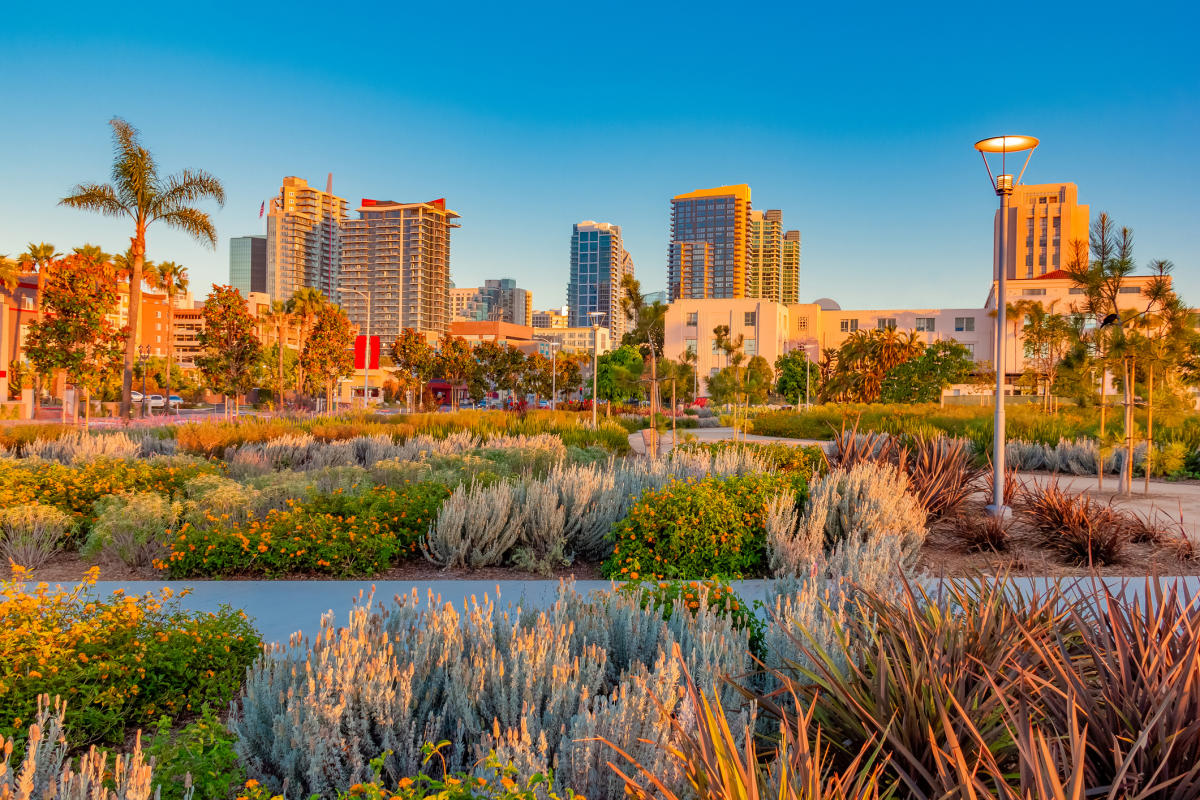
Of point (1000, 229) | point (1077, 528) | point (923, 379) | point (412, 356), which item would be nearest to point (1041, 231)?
point (923, 379)

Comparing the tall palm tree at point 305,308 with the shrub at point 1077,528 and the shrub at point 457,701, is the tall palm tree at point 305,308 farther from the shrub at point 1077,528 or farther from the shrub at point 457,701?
the shrub at point 457,701

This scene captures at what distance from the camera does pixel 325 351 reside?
46.4 metres

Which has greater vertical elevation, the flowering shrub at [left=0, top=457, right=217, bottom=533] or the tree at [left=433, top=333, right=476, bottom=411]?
the tree at [left=433, top=333, right=476, bottom=411]

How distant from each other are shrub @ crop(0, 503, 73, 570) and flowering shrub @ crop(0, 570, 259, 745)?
356 centimetres

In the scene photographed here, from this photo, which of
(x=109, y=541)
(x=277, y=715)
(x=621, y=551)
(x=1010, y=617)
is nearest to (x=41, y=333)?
(x=109, y=541)

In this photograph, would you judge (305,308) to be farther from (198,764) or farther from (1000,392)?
(198,764)

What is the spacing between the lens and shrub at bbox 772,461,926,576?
662cm

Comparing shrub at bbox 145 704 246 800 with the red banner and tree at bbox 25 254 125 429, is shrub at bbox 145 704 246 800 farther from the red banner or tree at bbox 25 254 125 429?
the red banner

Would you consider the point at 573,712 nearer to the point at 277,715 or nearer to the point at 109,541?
the point at 277,715

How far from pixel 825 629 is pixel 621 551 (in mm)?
3646

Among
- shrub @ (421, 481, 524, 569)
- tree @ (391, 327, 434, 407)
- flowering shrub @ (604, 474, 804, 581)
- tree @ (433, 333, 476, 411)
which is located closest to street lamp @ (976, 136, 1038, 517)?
flowering shrub @ (604, 474, 804, 581)

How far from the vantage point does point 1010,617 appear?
3283 mm

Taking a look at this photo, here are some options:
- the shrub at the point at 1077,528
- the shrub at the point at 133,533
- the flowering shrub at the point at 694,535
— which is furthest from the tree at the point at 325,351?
the shrub at the point at 1077,528

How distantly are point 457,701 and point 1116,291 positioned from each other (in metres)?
13.1
